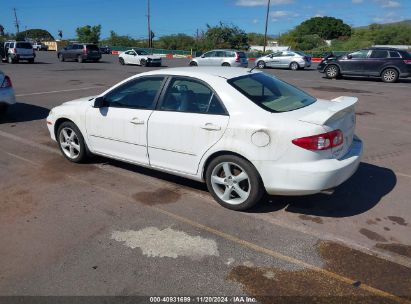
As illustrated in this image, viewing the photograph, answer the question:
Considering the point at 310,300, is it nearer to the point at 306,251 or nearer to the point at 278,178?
the point at 306,251

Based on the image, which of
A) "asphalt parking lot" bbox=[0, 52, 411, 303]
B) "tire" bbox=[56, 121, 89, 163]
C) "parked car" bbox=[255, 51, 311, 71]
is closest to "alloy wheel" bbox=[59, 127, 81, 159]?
"tire" bbox=[56, 121, 89, 163]

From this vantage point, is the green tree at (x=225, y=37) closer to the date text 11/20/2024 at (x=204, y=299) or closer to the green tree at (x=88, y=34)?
the green tree at (x=88, y=34)

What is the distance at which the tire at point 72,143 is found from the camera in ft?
18.1

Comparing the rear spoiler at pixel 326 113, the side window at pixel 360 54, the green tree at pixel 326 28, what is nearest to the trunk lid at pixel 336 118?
the rear spoiler at pixel 326 113

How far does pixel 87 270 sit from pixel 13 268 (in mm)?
630

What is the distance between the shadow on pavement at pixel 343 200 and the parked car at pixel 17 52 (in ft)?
108

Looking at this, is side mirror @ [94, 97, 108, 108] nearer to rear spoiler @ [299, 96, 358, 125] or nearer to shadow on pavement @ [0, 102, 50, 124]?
rear spoiler @ [299, 96, 358, 125]

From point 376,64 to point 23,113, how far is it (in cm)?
1575

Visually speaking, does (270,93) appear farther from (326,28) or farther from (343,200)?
(326,28)

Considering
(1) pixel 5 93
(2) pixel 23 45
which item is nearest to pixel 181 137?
(1) pixel 5 93

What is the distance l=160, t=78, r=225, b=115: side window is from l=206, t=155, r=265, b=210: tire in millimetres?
561

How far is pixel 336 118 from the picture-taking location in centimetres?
390

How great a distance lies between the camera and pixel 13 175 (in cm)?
527

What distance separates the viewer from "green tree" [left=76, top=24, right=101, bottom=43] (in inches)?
3433
